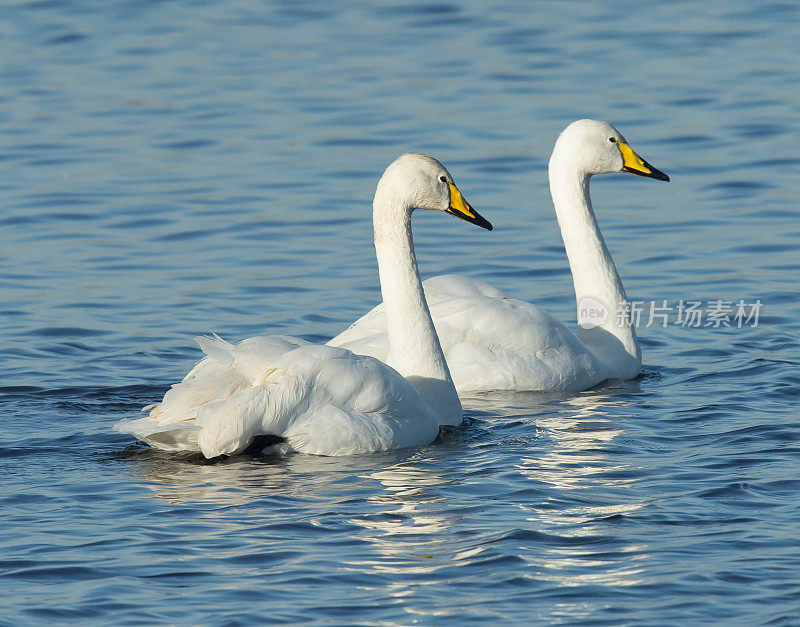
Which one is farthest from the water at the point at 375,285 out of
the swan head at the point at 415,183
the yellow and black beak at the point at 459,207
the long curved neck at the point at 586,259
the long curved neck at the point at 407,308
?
the swan head at the point at 415,183

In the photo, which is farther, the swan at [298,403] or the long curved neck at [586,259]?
the long curved neck at [586,259]

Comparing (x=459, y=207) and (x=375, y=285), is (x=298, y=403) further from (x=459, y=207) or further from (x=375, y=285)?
(x=375, y=285)

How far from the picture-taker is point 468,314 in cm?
1083

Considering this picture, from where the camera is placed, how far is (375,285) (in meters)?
13.7

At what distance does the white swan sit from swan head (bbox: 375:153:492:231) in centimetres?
113

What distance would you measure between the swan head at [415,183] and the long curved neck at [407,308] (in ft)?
0.09

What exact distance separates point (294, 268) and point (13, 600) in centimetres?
721

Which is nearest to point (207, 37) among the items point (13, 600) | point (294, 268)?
point (294, 268)

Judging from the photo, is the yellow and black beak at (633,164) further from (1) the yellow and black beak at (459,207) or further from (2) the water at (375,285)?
(1) the yellow and black beak at (459,207)

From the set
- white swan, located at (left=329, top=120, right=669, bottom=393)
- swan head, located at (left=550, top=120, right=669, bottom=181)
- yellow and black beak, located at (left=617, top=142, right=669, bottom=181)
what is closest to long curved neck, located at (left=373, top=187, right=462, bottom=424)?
white swan, located at (left=329, top=120, right=669, bottom=393)

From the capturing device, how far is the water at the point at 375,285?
727cm

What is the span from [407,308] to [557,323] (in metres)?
1.52

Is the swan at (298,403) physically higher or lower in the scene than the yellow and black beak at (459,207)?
lower

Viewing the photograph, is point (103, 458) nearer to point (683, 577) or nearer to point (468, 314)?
point (468, 314)
